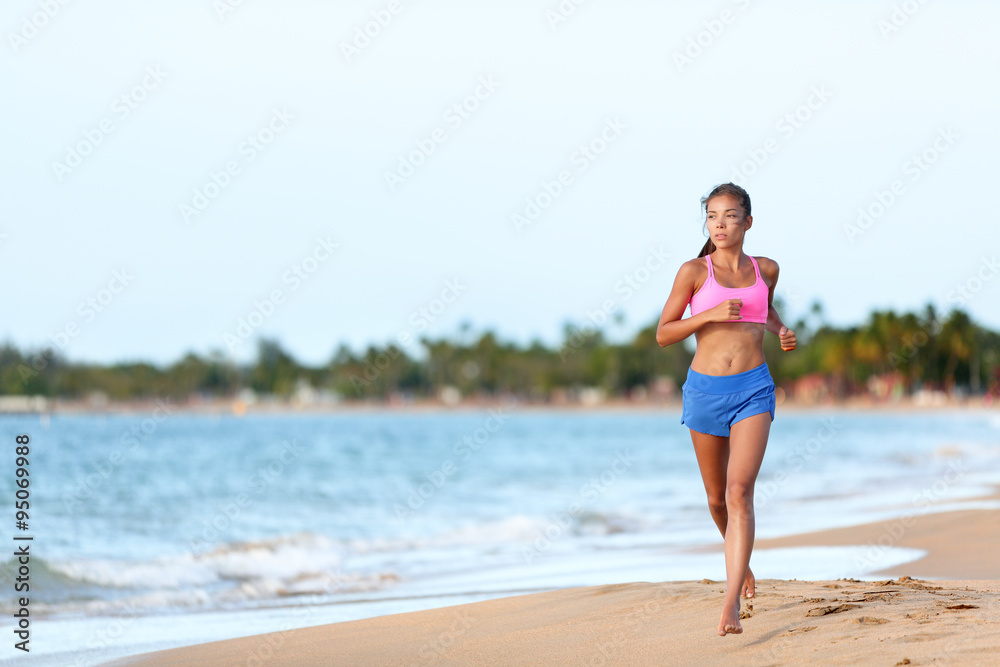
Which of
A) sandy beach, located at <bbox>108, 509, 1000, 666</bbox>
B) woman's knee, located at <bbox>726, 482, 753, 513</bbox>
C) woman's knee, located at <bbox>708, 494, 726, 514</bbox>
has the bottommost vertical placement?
sandy beach, located at <bbox>108, 509, 1000, 666</bbox>

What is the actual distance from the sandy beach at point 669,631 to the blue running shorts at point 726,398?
96 centimetres

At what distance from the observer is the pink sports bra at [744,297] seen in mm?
4438

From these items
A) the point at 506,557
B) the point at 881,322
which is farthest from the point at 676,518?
the point at 881,322

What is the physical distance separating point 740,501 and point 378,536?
9845 mm

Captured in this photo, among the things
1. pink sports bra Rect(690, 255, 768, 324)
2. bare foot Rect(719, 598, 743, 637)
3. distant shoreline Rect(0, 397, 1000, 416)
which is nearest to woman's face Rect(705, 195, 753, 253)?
pink sports bra Rect(690, 255, 768, 324)

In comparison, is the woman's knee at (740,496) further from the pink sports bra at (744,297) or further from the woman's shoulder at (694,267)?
the woman's shoulder at (694,267)

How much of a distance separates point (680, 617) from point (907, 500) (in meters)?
10.2

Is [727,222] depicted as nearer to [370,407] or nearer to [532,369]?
[532,369]

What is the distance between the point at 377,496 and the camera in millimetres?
21000

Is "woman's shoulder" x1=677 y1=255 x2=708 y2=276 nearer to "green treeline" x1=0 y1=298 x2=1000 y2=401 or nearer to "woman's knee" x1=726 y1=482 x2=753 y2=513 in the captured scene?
"woman's knee" x1=726 y1=482 x2=753 y2=513

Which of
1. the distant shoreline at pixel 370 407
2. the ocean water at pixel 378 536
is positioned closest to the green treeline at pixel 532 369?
the distant shoreline at pixel 370 407

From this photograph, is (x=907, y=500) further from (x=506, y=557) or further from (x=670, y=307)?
(x=670, y=307)

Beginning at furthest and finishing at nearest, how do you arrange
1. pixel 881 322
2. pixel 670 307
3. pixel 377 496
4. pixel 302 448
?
pixel 881 322 → pixel 302 448 → pixel 377 496 → pixel 670 307

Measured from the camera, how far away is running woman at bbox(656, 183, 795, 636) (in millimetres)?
4352
